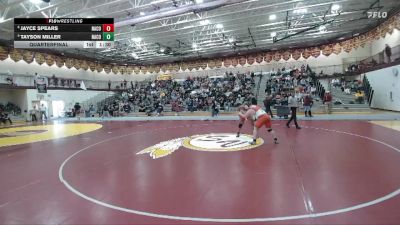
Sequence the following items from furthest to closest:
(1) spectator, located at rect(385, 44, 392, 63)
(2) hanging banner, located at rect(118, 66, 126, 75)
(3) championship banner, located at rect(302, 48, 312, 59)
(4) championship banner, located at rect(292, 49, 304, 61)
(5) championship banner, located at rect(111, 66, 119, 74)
→ 1. (2) hanging banner, located at rect(118, 66, 126, 75)
2. (5) championship banner, located at rect(111, 66, 119, 74)
3. (4) championship banner, located at rect(292, 49, 304, 61)
4. (3) championship banner, located at rect(302, 48, 312, 59)
5. (1) spectator, located at rect(385, 44, 392, 63)

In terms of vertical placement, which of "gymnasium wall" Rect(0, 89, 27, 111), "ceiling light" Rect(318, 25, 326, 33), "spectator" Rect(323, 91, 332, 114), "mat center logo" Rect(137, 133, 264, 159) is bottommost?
"mat center logo" Rect(137, 133, 264, 159)

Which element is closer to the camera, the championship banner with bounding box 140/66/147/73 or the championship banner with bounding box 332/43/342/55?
the championship banner with bounding box 332/43/342/55

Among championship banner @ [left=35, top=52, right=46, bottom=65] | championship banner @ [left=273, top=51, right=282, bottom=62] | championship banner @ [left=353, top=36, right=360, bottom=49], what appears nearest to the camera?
championship banner @ [left=353, top=36, right=360, bottom=49]

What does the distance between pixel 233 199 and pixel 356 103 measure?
19.8 meters

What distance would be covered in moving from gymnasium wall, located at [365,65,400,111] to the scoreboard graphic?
18525 millimetres

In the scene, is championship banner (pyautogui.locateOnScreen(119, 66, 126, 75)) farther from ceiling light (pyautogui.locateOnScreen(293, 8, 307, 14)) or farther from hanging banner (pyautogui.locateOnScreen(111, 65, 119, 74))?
ceiling light (pyautogui.locateOnScreen(293, 8, 307, 14))

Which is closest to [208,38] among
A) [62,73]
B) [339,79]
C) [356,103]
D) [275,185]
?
[339,79]

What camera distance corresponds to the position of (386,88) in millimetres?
19406

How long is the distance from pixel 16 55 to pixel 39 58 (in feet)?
8.85

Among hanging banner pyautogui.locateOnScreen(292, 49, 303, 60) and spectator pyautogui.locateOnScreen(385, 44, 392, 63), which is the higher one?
hanging banner pyautogui.locateOnScreen(292, 49, 303, 60)

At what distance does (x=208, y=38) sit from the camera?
29328 millimetres

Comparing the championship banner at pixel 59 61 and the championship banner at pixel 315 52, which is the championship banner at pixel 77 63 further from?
the championship banner at pixel 315 52

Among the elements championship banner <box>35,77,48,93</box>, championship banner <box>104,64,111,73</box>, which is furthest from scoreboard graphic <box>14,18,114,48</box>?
championship banner <box>104,64,111,73</box>

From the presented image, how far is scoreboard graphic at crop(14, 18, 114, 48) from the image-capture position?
404 inches
